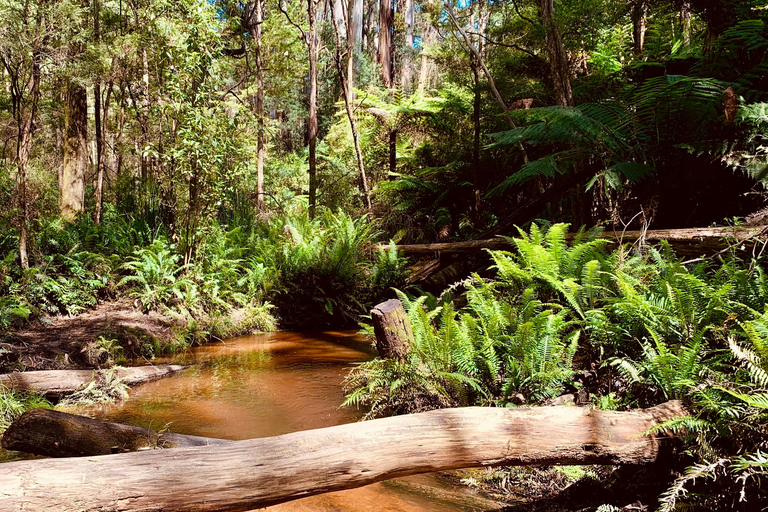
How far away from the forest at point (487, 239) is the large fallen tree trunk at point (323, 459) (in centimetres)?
14

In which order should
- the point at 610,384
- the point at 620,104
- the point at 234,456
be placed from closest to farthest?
the point at 234,456 → the point at 610,384 → the point at 620,104

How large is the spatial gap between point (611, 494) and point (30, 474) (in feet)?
7.89

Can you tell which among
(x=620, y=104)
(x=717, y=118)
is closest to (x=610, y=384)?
(x=717, y=118)

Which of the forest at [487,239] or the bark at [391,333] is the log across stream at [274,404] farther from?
the bark at [391,333]

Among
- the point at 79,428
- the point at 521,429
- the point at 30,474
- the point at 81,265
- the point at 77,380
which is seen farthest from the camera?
the point at 81,265

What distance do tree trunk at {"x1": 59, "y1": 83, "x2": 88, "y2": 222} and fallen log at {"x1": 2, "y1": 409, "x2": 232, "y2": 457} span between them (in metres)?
9.93

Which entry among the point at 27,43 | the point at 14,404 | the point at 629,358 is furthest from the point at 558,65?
the point at 14,404

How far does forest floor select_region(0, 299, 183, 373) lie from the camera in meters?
4.85

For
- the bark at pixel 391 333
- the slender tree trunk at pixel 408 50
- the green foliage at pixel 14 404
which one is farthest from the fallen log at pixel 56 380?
the slender tree trunk at pixel 408 50

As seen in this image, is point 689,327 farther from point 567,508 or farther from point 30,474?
point 30,474

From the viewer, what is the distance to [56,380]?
4.19m

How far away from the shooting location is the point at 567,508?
239 centimetres

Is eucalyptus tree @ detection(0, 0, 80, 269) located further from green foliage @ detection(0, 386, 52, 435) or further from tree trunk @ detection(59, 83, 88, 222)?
tree trunk @ detection(59, 83, 88, 222)

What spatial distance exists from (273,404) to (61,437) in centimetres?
172
